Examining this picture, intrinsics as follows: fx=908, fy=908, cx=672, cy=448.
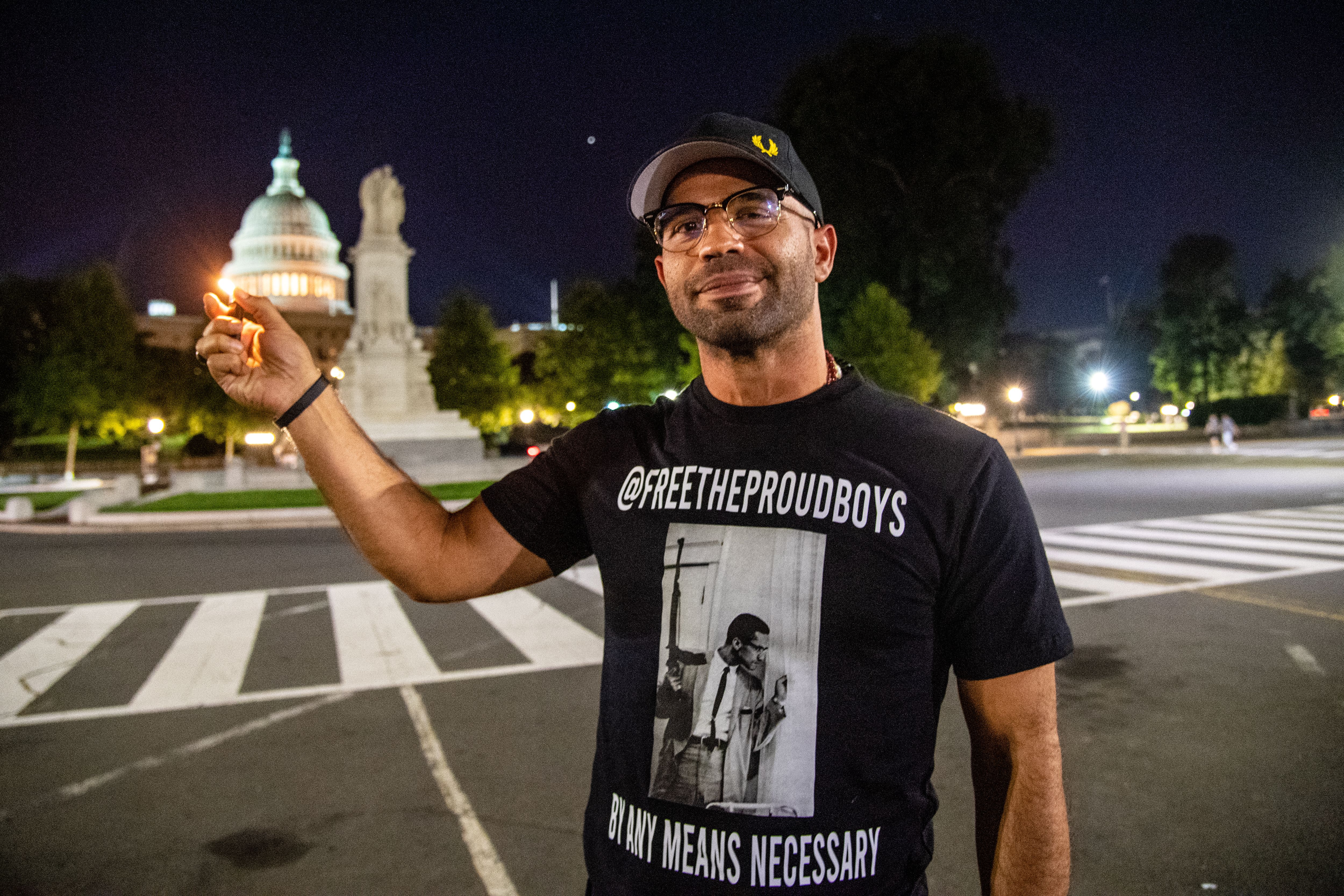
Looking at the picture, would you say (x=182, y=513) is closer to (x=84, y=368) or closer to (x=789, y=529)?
(x=789, y=529)

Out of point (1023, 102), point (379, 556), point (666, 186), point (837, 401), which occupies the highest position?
point (1023, 102)

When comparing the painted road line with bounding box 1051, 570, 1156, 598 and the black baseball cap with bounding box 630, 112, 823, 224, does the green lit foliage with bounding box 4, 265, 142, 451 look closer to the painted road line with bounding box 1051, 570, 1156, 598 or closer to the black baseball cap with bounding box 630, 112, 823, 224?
the painted road line with bounding box 1051, 570, 1156, 598

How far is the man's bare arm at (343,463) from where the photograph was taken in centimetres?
180

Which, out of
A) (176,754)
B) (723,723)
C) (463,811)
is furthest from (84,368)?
(723,723)

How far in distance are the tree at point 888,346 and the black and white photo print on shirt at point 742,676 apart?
32764 millimetres

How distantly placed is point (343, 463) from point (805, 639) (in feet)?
3.21

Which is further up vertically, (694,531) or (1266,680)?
(694,531)

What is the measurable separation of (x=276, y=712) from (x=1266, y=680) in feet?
22.0

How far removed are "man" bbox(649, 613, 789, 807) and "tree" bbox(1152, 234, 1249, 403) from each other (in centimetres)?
6873

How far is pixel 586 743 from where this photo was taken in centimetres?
528

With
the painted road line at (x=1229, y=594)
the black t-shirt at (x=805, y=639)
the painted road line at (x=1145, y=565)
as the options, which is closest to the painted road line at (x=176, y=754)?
the black t-shirt at (x=805, y=639)

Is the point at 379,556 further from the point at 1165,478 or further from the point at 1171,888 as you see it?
the point at 1165,478

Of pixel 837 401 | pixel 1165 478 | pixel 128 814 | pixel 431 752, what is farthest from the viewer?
pixel 1165 478

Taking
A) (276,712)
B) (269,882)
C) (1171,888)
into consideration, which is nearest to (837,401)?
(1171,888)
